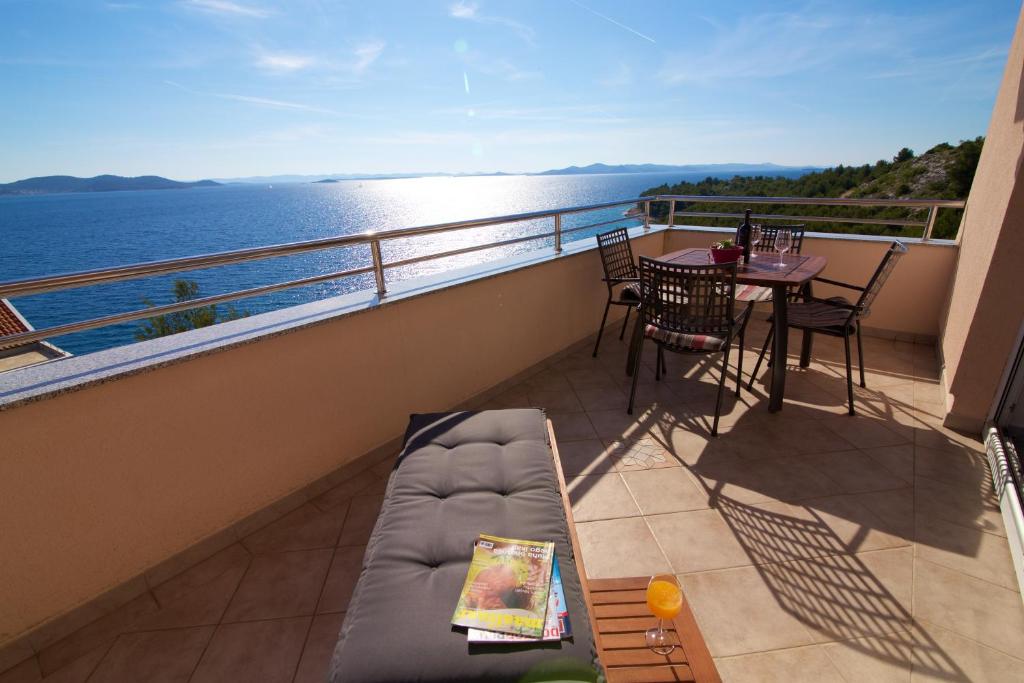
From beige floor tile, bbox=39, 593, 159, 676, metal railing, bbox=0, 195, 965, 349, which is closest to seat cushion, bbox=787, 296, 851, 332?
metal railing, bbox=0, 195, 965, 349

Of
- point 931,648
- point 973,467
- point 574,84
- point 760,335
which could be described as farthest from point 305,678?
point 574,84

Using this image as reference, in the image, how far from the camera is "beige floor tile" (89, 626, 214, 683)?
4.18 feet

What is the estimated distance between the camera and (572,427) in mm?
2531

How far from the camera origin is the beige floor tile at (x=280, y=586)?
57.7 inches

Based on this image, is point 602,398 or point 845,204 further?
point 845,204

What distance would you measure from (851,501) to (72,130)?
44150 millimetres

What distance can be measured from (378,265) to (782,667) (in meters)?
2.16

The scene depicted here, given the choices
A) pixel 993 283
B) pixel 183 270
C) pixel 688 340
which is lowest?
pixel 688 340

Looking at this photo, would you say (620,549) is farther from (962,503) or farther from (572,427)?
(962,503)

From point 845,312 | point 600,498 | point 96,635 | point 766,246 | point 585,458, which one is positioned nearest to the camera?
point 96,635

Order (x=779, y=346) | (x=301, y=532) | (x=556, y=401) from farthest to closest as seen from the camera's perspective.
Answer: (x=556, y=401) → (x=779, y=346) → (x=301, y=532)

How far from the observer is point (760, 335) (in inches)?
149

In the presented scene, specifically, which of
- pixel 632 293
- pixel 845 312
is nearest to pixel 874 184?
pixel 845 312

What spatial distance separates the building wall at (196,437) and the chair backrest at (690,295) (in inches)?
40.1
